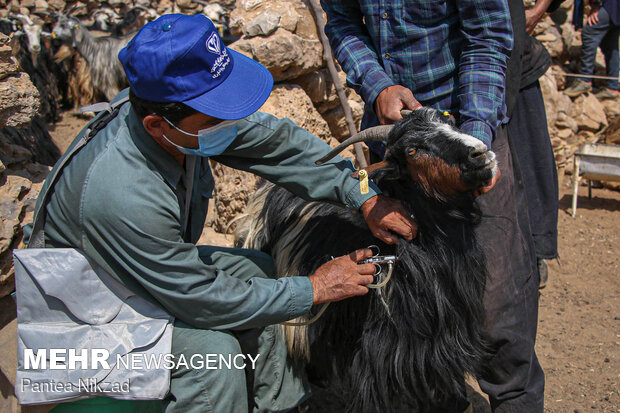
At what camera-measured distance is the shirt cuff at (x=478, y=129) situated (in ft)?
8.07

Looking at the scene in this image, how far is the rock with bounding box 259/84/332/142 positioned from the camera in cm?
445

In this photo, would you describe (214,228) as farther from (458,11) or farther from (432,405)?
(458,11)

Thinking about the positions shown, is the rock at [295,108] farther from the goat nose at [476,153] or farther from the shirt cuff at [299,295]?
the goat nose at [476,153]

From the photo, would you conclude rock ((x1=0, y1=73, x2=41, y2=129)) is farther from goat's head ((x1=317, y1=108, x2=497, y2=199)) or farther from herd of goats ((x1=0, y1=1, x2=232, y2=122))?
herd of goats ((x1=0, y1=1, x2=232, y2=122))

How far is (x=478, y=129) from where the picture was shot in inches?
97.1

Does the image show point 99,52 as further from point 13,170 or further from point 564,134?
point 564,134

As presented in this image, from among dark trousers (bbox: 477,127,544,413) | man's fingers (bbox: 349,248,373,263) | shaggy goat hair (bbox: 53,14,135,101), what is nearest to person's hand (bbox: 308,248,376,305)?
man's fingers (bbox: 349,248,373,263)

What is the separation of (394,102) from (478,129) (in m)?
0.40

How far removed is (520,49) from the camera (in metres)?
3.00

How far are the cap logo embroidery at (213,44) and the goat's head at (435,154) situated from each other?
670 millimetres

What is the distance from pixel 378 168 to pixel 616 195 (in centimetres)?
568

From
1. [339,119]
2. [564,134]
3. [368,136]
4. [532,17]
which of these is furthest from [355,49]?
[564,134]

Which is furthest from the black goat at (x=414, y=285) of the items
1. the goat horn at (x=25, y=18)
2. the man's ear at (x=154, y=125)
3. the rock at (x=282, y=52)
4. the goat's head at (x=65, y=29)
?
the goat horn at (x=25, y=18)

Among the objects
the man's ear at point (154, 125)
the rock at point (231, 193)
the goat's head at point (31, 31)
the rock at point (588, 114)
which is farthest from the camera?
the goat's head at point (31, 31)
